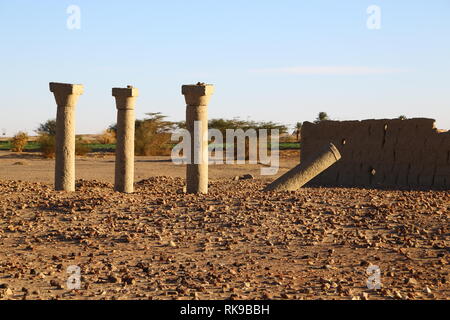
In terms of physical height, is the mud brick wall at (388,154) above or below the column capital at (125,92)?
below

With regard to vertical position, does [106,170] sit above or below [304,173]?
below

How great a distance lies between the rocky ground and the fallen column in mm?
2131

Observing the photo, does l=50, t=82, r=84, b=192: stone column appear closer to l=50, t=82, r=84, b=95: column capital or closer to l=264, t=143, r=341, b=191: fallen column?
l=50, t=82, r=84, b=95: column capital

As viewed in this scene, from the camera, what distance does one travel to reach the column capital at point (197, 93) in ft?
46.6

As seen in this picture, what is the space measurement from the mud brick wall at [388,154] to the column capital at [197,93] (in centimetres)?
621

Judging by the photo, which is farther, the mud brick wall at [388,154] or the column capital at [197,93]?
the mud brick wall at [388,154]

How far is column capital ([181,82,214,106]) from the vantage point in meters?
14.2

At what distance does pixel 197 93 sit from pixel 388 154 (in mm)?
6964

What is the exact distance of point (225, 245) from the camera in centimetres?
985

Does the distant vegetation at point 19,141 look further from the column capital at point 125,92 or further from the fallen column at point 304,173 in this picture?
the fallen column at point 304,173

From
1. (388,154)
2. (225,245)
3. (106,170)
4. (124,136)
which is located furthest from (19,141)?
(225,245)

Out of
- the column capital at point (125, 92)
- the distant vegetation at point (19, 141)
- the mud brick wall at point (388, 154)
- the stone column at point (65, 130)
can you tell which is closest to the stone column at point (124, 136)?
the column capital at point (125, 92)

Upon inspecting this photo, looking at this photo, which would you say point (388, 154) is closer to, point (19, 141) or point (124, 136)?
point (124, 136)
